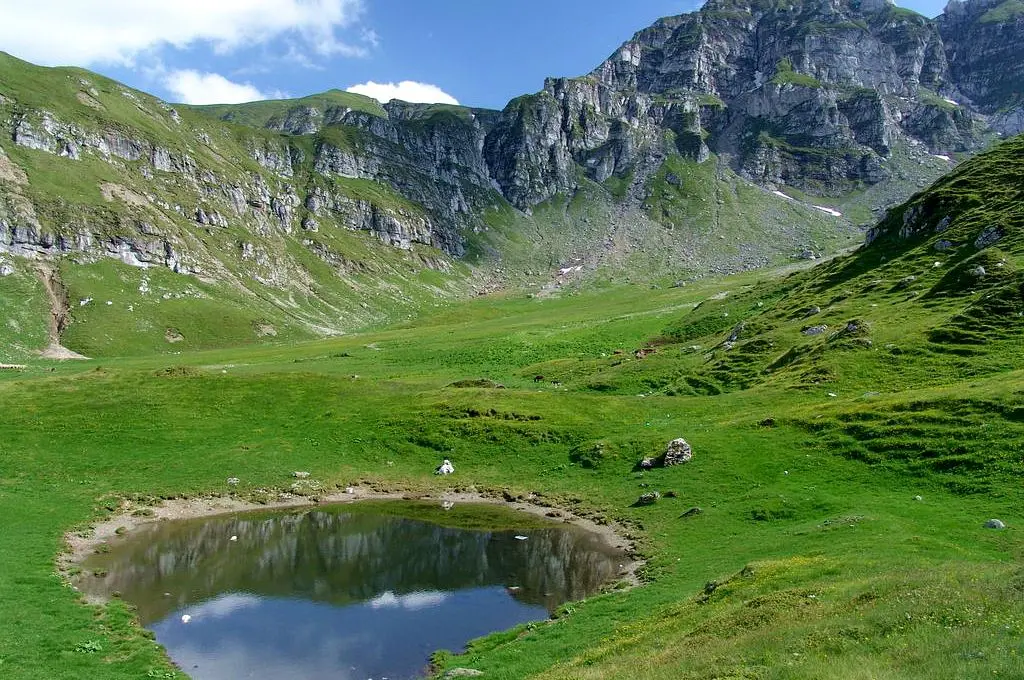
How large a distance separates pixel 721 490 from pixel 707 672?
28.8 metres

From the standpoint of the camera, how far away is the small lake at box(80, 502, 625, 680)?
2861 centimetres

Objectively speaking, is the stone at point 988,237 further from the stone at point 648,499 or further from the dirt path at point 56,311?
the dirt path at point 56,311

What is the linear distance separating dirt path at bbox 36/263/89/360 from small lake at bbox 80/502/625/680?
135316mm

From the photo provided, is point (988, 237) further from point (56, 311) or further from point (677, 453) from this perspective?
point (56, 311)

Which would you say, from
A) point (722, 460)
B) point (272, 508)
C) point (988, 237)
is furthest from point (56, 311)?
point (988, 237)

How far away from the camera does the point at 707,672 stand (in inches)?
645

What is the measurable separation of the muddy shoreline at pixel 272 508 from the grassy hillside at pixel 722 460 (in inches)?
45.8

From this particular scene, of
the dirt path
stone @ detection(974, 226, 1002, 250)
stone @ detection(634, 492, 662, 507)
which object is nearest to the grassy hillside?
stone @ detection(974, 226, 1002, 250)

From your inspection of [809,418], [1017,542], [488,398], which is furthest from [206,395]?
[1017,542]

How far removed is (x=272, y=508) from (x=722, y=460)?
1384 inches

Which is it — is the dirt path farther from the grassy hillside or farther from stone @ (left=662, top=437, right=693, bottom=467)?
→ stone @ (left=662, top=437, right=693, bottom=467)

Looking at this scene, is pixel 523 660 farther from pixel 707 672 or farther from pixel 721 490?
pixel 721 490

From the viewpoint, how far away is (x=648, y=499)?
147 feet

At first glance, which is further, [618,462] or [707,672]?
[618,462]
